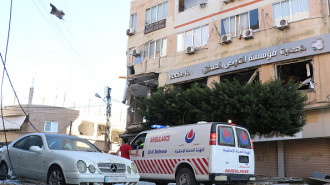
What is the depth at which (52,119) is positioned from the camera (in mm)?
47188

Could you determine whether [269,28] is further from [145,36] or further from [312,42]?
[145,36]

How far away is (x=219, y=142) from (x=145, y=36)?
1938 centimetres

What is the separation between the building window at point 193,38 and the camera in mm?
23656

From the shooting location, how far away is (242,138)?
33.4 feet

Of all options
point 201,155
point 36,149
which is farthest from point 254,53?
point 36,149

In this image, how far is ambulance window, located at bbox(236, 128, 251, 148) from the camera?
396 inches

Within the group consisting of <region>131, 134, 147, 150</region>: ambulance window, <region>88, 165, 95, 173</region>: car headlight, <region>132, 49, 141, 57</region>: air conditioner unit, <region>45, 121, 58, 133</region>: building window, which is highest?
<region>132, 49, 141, 57</region>: air conditioner unit

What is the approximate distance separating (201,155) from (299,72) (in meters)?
12.6

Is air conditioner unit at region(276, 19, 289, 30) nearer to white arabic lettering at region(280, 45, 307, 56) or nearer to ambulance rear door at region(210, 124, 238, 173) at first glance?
white arabic lettering at region(280, 45, 307, 56)

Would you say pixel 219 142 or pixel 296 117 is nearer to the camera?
pixel 219 142

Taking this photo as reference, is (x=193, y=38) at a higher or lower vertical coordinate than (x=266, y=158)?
higher

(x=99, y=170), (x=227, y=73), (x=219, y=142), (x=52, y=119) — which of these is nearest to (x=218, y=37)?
(x=227, y=73)

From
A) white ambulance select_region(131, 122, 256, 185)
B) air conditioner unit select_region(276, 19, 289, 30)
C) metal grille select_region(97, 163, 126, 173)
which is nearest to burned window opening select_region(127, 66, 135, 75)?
air conditioner unit select_region(276, 19, 289, 30)

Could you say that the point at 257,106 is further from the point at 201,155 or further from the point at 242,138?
the point at 201,155
